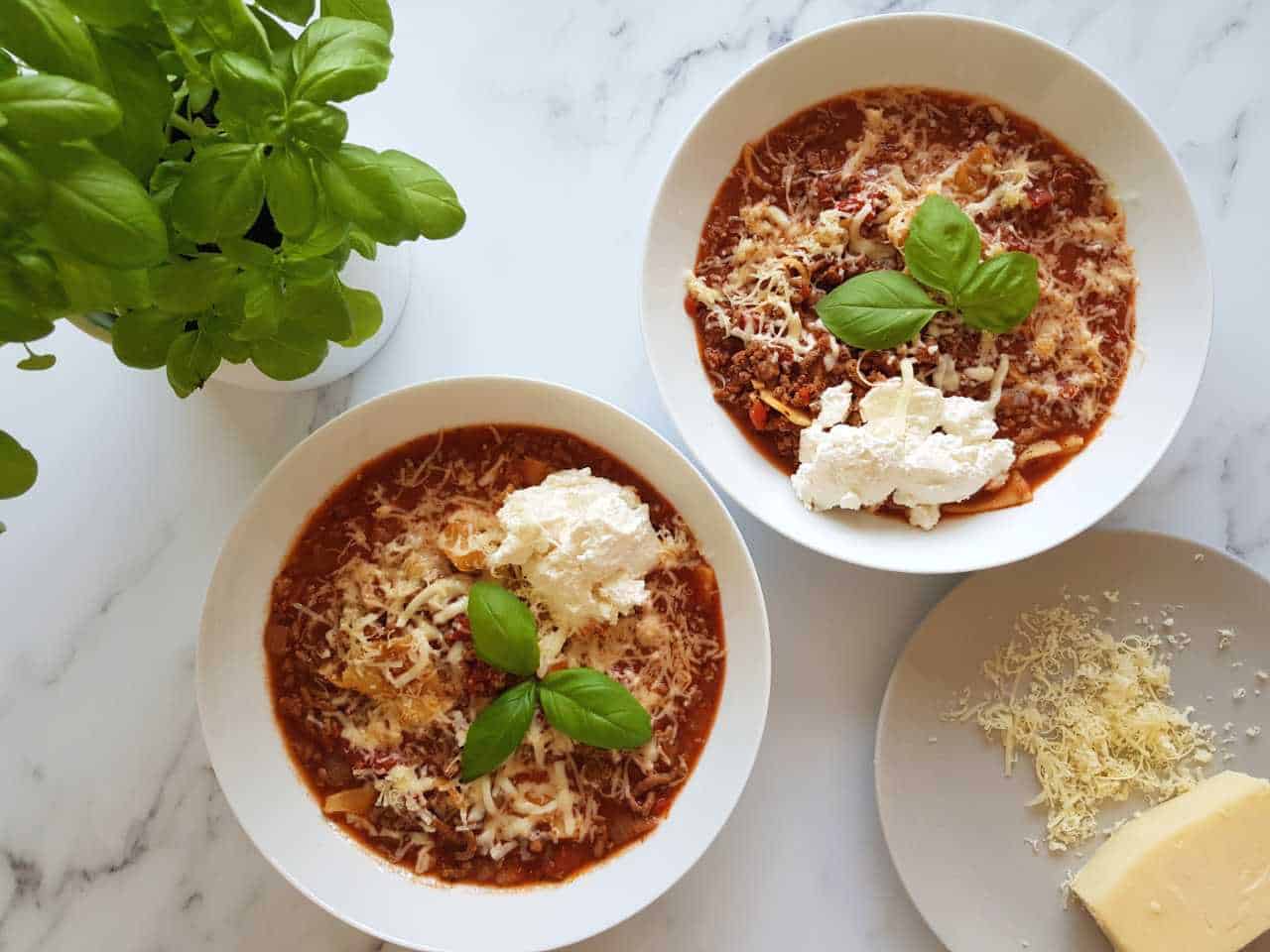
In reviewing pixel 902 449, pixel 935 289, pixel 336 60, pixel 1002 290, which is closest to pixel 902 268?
pixel 935 289

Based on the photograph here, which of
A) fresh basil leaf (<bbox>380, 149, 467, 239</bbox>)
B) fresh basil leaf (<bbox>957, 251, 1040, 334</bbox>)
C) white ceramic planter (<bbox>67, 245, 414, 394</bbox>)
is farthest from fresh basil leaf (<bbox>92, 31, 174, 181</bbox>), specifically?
fresh basil leaf (<bbox>957, 251, 1040, 334</bbox>)

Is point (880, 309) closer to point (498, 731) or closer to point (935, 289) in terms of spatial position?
point (935, 289)

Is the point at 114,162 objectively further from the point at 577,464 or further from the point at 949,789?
the point at 949,789

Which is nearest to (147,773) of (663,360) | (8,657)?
(8,657)

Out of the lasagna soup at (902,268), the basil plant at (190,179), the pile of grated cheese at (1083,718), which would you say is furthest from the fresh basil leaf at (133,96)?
the pile of grated cheese at (1083,718)

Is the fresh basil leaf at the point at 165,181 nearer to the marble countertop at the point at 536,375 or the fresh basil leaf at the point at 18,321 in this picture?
the fresh basil leaf at the point at 18,321

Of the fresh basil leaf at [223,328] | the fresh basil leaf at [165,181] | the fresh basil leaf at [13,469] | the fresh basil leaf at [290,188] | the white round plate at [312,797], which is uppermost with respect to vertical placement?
the fresh basil leaf at [290,188]
